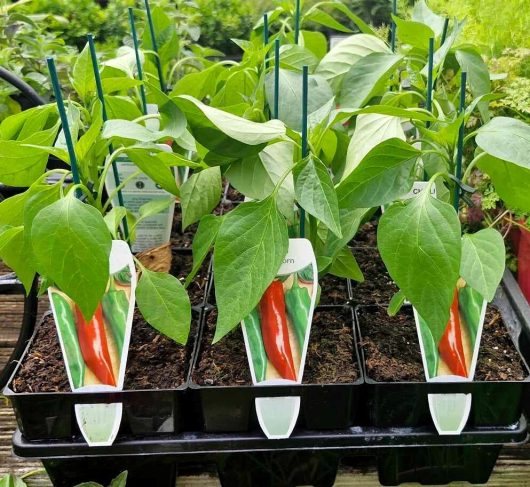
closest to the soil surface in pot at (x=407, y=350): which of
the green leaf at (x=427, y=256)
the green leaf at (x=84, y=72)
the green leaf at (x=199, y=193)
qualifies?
the green leaf at (x=427, y=256)

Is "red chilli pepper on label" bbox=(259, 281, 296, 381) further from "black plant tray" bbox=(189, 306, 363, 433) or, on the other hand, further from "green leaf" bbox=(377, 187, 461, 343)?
"green leaf" bbox=(377, 187, 461, 343)

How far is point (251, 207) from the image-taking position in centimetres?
62

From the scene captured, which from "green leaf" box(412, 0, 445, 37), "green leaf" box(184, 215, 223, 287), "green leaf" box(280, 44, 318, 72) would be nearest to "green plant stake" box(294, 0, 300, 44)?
"green leaf" box(280, 44, 318, 72)

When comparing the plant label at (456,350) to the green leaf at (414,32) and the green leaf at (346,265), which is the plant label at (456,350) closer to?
the green leaf at (346,265)

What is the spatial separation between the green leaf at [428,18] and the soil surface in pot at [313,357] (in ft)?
1.44

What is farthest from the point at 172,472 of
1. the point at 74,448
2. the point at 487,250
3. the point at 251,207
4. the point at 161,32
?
the point at 161,32

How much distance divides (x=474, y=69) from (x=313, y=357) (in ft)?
1.43

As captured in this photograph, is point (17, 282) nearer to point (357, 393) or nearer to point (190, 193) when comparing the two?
point (190, 193)

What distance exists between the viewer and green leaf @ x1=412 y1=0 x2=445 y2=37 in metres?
0.88

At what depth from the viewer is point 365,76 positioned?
2.54 feet

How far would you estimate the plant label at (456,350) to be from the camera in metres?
0.66

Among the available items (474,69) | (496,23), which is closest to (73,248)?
(474,69)

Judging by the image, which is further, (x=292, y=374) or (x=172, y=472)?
(x=172, y=472)

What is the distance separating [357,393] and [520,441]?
0.64ft
